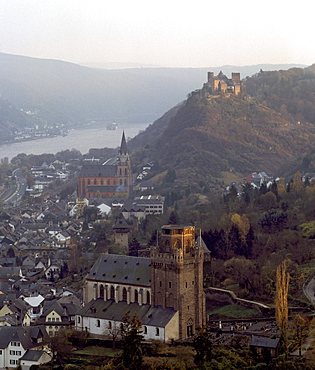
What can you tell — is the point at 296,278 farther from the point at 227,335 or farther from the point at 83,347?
the point at 83,347

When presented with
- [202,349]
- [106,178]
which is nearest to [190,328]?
[202,349]

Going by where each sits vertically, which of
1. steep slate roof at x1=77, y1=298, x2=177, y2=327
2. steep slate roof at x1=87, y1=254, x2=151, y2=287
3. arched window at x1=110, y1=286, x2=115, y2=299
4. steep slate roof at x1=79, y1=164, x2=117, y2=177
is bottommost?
steep slate roof at x1=79, y1=164, x2=117, y2=177

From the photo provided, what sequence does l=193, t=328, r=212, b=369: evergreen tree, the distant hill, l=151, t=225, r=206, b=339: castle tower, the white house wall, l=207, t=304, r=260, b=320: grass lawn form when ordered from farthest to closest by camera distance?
the distant hill → l=207, t=304, r=260, b=320: grass lawn → l=151, t=225, r=206, b=339: castle tower → the white house wall → l=193, t=328, r=212, b=369: evergreen tree

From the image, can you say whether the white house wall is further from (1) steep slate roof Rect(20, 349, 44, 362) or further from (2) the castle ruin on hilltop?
(2) the castle ruin on hilltop

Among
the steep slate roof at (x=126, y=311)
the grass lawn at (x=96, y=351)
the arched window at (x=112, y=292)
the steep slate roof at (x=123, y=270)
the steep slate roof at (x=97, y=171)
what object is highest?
the steep slate roof at (x=123, y=270)

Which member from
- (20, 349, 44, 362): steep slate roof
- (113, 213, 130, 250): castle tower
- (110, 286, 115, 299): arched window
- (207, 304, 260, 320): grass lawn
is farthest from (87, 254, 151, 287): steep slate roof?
(113, 213, 130, 250): castle tower

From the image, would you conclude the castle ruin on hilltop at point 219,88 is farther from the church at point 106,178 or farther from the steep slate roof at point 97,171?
the steep slate roof at point 97,171

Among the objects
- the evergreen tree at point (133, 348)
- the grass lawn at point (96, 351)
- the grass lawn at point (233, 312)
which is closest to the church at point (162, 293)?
the grass lawn at point (96, 351)

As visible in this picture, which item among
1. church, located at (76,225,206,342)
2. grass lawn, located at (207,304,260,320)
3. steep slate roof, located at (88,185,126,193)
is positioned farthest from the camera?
steep slate roof, located at (88,185,126,193)
